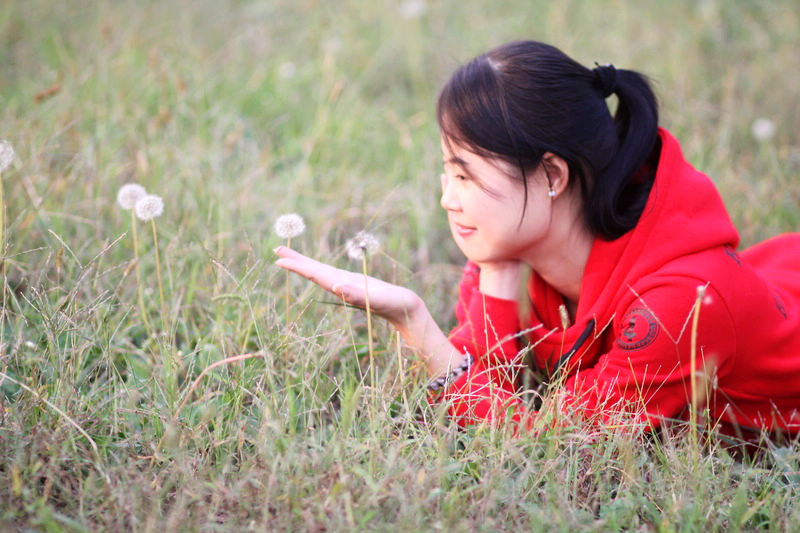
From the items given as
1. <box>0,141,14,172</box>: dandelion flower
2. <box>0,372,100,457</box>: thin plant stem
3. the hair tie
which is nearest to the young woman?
the hair tie

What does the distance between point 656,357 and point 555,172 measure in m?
0.45

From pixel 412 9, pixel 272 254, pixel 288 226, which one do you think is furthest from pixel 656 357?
pixel 412 9

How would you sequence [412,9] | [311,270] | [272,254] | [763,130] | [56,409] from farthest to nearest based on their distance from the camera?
1. [412,9]
2. [763,130]
3. [272,254]
4. [311,270]
5. [56,409]

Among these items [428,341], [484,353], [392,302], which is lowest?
[484,353]

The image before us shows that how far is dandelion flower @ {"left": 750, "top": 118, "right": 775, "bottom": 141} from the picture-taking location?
304 centimetres

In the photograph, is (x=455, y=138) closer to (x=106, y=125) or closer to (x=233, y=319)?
(x=233, y=319)

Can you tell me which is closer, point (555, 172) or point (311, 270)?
point (311, 270)

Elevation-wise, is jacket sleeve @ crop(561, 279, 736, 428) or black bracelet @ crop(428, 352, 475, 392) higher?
jacket sleeve @ crop(561, 279, 736, 428)

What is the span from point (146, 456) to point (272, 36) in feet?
10.0

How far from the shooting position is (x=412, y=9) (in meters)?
3.87

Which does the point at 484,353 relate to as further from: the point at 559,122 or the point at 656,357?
the point at 559,122

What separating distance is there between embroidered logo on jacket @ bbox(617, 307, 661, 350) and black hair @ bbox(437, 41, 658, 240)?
21 centimetres

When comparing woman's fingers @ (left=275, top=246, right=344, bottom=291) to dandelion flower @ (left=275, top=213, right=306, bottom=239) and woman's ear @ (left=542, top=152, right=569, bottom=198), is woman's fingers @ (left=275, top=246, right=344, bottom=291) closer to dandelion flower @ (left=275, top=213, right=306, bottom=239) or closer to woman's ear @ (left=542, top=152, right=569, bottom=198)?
dandelion flower @ (left=275, top=213, right=306, bottom=239)

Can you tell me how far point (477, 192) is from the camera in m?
1.63
